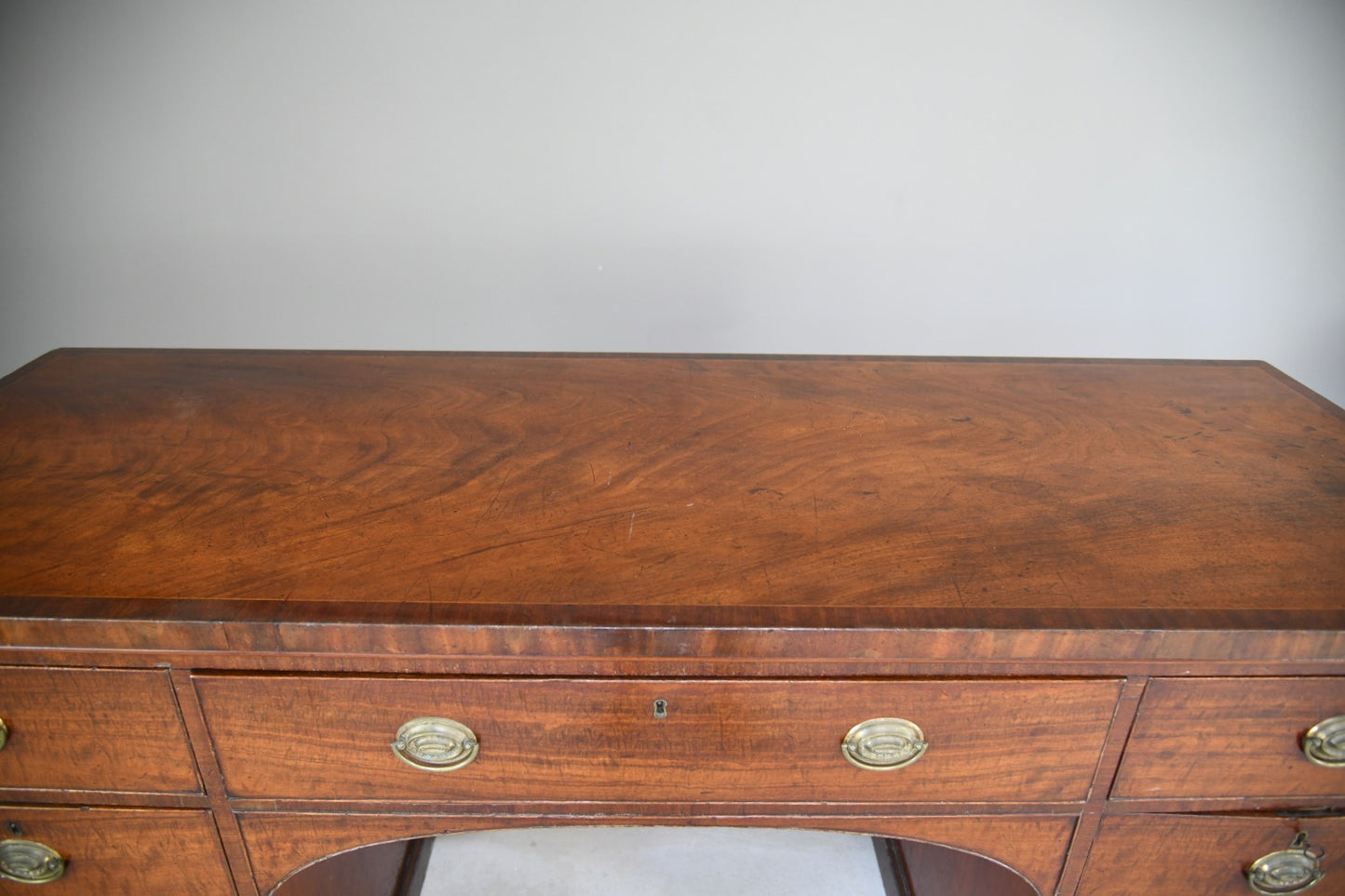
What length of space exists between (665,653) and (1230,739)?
45cm

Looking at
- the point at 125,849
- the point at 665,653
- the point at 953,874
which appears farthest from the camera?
the point at 953,874

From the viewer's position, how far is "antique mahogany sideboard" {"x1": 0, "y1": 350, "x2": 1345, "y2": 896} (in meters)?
0.66

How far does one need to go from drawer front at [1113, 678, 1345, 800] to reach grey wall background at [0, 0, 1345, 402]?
2.60 feet

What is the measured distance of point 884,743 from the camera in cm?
71

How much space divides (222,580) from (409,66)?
795mm

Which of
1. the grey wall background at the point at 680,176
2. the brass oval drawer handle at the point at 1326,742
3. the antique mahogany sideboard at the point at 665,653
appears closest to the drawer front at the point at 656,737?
the antique mahogany sideboard at the point at 665,653

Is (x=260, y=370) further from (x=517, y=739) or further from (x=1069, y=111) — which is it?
(x=1069, y=111)

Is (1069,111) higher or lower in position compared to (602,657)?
higher

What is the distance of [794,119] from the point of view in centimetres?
124

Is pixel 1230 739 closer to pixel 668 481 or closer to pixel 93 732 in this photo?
pixel 668 481

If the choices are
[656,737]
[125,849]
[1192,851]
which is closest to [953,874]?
[1192,851]

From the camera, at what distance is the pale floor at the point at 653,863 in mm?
1197

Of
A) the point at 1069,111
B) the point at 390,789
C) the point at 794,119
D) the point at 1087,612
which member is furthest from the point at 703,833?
the point at 1069,111

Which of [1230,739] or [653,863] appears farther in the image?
[653,863]
